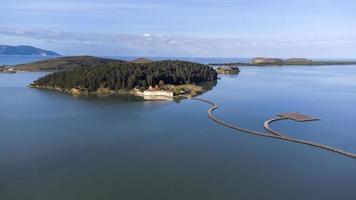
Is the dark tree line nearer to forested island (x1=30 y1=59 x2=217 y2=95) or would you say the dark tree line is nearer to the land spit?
forested island (x1=30 y1=59 x2=217 y2=95)

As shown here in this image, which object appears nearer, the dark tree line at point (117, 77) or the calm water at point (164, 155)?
the calm water at point (164, 155)

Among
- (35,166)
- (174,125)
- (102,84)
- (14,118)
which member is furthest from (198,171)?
(102,84)

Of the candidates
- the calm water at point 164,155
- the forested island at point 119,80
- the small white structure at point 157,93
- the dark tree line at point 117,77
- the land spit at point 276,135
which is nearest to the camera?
the calm water at point 164,155

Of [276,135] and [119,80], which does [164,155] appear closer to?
[276,135]

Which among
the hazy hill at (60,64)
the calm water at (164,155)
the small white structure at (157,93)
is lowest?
the calm water at (164,155)

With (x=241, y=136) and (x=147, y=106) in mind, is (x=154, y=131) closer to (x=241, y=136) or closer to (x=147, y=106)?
(x=241, y=136)

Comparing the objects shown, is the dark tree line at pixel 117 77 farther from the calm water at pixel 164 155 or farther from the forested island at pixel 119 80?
the calm water at pixel 164 155

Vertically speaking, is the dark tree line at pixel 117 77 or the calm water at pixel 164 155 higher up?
the dark tree line at pixel 117 77

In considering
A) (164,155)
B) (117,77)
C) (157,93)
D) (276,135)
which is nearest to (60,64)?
(117,77)

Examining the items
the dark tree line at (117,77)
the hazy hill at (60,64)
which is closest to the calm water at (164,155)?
the dark tree line at (117,77)
